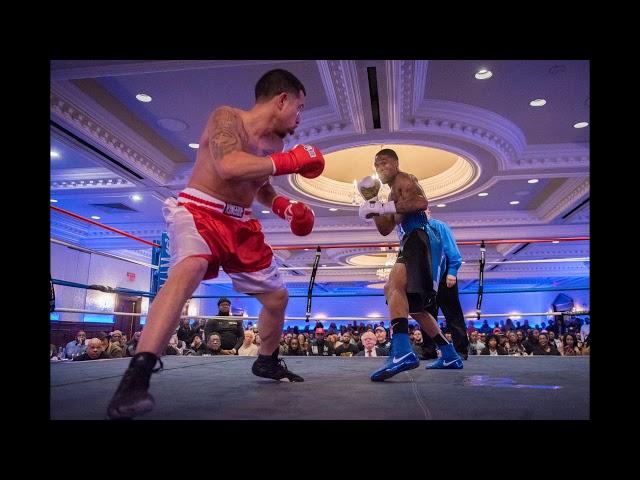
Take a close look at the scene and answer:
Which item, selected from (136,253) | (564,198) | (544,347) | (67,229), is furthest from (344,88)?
(136,253)

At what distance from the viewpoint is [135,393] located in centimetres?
85

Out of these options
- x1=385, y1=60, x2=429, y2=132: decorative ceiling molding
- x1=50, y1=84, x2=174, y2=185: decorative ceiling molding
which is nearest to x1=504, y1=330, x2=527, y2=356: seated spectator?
x1=385, y1=60, x2=429, y2=132: decorative ceiling molding

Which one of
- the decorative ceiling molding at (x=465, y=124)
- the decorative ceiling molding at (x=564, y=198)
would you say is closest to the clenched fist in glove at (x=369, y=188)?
the decorative ceiling molding at (x=465, y=124)

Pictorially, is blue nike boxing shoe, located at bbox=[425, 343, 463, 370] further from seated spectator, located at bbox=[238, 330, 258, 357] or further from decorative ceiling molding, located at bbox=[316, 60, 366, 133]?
decorative ceiling molding, located at bbox=[316, 60, 366, 133]

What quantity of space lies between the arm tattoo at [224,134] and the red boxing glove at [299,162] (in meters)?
0.11

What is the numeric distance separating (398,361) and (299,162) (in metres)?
0.77

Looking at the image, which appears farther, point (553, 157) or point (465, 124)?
point (553, 157)

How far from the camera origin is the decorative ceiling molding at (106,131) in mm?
4023

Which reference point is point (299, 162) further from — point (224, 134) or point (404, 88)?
point (404, 88)

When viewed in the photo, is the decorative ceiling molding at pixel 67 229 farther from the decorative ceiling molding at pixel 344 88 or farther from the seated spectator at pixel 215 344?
the decorative ceiling molding at pixel 344 88

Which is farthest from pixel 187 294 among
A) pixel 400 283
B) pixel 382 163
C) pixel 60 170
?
pixel 60 170
